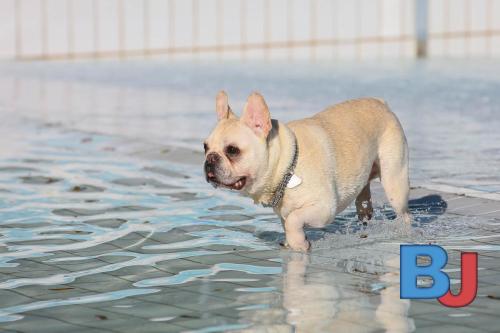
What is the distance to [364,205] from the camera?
25.3 ft

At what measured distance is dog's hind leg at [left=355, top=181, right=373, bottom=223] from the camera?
304 inches

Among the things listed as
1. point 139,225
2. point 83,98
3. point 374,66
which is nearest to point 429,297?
point 139,225

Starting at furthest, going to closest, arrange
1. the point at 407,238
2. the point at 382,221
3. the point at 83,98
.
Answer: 1. the point at 83,98
2. the point at 382,221
3. the point at 407,238

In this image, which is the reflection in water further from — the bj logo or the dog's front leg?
the dog's front leg

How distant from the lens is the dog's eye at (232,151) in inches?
252

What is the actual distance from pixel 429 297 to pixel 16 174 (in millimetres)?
5313

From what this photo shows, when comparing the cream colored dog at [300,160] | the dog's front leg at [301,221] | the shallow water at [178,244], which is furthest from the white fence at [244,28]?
the dog's front leg at [301,221]

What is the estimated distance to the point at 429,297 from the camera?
5480 mm

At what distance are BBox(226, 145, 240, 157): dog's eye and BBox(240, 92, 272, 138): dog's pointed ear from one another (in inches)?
5.7

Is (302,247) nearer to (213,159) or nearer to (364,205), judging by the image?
(213,159)

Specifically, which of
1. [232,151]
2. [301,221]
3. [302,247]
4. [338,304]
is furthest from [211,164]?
[338,304]

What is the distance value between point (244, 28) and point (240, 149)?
1685cm

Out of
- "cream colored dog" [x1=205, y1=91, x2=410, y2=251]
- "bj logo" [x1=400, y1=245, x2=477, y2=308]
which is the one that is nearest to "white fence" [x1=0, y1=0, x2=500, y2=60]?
"cream colored dog" [x1=205, y1=91, x2=410, y2=251]

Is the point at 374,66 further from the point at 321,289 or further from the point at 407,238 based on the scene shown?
the point at 321,289
